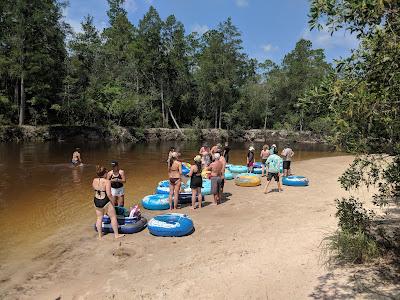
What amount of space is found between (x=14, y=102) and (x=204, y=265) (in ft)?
130

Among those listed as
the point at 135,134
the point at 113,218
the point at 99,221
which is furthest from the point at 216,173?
the point at 135,134

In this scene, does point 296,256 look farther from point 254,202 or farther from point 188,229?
point 254,202

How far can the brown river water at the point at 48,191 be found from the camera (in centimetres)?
1016

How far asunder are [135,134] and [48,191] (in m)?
31.6

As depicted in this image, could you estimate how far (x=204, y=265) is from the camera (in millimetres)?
7441

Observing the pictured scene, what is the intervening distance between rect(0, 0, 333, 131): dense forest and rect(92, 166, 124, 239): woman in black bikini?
31872 millimetres

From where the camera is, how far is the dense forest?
37.7m

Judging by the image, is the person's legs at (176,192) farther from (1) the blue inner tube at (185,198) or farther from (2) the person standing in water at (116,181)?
(2) the person standing in water at (116,181)

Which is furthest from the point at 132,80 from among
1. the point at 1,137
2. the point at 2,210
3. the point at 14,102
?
the point at 2,210

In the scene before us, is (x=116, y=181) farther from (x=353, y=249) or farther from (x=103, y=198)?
(x=353, y=249)

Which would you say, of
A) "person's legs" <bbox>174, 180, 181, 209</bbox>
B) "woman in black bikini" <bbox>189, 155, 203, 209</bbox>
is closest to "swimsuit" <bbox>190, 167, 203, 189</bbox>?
"woman in black bikini" <bbox>189, 155, 203, 209</bbox>

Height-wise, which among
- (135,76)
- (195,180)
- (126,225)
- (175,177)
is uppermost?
(135,76)

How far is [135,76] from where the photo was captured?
53188 mm

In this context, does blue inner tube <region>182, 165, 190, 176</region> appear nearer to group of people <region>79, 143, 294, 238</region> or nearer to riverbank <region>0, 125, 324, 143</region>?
group of people <region>79, 143, 294, 238</region>
